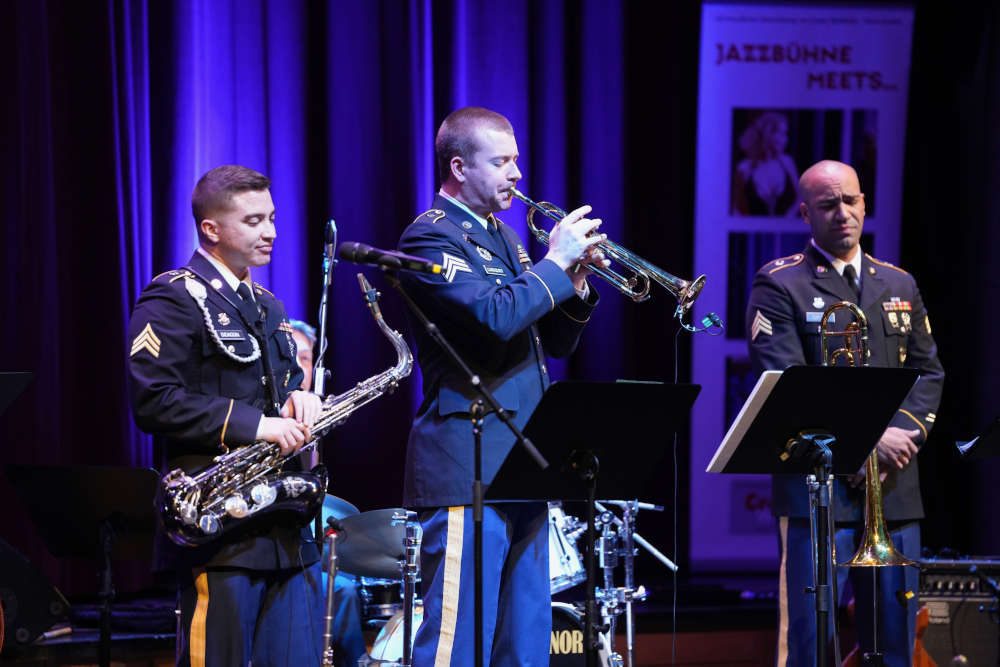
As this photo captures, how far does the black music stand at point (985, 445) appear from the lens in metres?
4.54

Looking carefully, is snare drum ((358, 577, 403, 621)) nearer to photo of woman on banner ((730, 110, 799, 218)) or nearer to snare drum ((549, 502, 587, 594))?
snare drum ((549, 502, 587, 594))

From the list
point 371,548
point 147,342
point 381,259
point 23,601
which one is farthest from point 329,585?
point 381,259

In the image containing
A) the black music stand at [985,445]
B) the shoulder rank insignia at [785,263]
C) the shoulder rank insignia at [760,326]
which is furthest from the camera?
the shoulder rank insignia at [785,263]

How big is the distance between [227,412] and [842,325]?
8.28 ft

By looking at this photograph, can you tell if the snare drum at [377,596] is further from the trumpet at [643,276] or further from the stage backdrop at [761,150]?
the trumpet at [643,276]

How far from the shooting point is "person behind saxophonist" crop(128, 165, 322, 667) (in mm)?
3924

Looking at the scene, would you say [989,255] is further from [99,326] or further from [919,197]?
[99,326]

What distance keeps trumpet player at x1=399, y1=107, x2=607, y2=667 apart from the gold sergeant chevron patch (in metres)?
0.82

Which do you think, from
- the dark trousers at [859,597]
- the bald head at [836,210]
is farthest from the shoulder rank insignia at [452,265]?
the bald head at [836,210]

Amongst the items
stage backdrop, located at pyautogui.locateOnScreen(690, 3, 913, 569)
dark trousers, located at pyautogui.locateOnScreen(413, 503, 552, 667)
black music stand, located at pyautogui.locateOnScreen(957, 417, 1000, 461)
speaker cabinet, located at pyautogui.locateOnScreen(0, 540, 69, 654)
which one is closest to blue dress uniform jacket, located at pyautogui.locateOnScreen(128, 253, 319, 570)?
dark trousers, located at pyautogui.locateOnScreen(413, 503, 552, 667)

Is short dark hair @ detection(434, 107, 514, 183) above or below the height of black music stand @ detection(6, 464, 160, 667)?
above

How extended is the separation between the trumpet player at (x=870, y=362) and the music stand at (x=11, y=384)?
2.83 m

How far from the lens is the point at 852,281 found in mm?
5262

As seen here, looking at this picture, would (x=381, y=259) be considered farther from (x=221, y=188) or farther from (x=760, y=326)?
(x=760, y=326)
